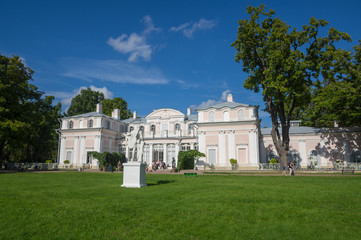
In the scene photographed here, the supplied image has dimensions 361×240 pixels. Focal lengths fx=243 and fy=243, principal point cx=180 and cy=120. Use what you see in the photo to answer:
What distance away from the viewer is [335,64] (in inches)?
873

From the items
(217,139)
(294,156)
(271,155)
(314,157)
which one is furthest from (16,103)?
(314,157)

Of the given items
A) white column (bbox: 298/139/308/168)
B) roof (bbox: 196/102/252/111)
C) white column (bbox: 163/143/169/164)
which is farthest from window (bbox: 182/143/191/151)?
white column (bbox: 298/139/308/168)

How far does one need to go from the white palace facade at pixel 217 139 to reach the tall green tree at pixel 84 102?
461 inches

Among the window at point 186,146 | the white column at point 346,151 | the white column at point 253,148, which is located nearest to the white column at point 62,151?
the window at point 186,146

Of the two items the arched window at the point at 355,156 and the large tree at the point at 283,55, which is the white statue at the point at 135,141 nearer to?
the large tree at the point at 283,55

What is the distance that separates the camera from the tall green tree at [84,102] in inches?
1917

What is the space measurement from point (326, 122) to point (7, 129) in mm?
40370

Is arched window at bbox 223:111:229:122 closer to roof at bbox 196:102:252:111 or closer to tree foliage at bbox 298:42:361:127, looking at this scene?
roof at bbox 196:102:252:111

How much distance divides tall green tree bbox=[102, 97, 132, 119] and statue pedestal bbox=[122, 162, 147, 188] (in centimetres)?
3896

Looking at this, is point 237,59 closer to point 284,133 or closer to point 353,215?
point 284,133

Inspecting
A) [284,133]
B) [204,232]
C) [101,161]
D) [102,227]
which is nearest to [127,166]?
[102,227]

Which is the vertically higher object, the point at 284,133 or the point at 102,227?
the point at 284,133

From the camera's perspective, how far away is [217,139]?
30219 mm

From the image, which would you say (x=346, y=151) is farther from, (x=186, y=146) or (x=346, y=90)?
(x=186, y=146)
